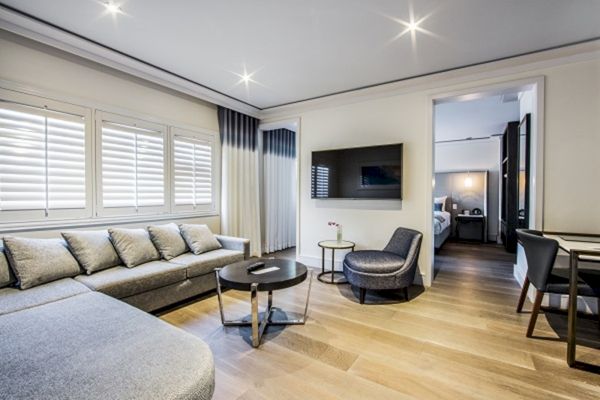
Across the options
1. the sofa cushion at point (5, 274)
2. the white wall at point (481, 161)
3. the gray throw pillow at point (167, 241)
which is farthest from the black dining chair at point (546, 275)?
the white wall at point (481, 161)

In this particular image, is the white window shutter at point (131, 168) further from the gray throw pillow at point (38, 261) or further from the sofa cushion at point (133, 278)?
the sofa cushion at point (133, 278)

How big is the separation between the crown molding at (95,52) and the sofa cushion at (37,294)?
7.19 ft

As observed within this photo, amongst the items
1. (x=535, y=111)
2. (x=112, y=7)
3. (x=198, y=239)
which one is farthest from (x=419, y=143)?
(x=112, y=7)

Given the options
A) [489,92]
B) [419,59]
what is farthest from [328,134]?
[489,92]

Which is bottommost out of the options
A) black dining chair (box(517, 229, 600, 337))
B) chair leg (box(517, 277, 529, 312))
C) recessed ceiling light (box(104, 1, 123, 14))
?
chair leg (box(517, 277, 529, 312))

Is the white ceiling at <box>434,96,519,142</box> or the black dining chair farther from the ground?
the white ceiling at <box>434,96,519,142</box>

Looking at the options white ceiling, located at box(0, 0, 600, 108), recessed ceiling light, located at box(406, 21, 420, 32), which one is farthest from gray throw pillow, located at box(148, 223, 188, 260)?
recessed ceiling light, located at box(406, 21, 420, 32)

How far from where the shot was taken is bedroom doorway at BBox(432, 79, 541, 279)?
514 centimetres

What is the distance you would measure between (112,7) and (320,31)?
1727 mm

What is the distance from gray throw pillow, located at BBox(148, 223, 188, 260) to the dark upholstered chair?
199 centimetres

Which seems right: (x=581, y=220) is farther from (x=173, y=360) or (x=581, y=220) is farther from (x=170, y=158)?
(x=170, y=158)

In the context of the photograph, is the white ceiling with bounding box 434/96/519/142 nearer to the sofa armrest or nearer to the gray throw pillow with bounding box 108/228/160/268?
the sofa armrest

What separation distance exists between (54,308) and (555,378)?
336 cm

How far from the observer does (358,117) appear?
416 cm
